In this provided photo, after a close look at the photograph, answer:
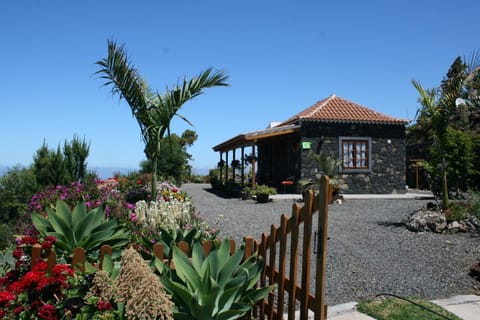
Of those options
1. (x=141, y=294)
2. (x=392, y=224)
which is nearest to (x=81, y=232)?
(x=141, y=294)

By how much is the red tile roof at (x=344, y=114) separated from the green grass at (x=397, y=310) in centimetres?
1334

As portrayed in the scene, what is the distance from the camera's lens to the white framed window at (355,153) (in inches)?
719

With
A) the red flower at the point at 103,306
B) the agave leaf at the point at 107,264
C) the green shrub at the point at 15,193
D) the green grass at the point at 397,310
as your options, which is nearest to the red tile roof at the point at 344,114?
the green shrub at the point at 15,193

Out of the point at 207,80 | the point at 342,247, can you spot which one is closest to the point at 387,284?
the point at 342,247

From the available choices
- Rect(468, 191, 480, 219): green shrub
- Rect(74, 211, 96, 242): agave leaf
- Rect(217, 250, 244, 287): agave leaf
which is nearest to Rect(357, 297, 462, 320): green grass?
Rect(217, 250, 244, 287): agave leaf

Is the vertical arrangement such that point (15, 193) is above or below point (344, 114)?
below

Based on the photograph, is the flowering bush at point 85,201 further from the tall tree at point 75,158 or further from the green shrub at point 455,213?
the green shrub at point 455,213

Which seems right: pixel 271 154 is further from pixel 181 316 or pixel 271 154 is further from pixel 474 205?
pixel 181 316

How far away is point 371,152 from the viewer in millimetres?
18484

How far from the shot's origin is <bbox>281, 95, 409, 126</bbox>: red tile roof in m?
17.8

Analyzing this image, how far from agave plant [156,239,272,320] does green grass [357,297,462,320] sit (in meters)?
1.66

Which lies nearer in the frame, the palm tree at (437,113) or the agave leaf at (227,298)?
the agave leaf at (227,298)

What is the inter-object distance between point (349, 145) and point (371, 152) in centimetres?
105

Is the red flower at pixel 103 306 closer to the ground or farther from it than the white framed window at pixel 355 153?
closer to the ground
